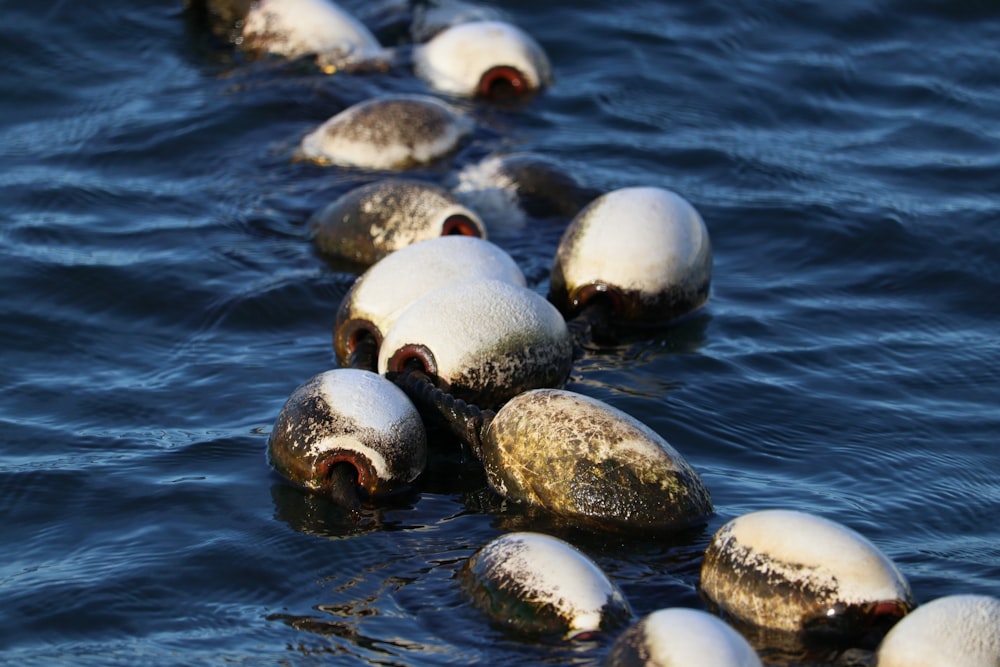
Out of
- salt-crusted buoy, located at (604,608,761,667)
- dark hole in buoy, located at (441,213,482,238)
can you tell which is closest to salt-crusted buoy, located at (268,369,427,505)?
salt-crusted buoy, located at (604,608,761,667)

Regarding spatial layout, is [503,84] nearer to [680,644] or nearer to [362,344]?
[362,344]

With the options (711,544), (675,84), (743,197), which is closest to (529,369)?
(711,544)

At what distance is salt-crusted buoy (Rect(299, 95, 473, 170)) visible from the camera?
912 cm

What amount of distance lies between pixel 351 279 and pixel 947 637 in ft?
14.5

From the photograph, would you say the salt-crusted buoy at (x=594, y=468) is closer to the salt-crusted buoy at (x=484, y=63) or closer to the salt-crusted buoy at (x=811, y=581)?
the salt-crusted buoy at (x=811, y=581)

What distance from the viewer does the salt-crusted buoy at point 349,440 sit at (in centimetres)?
538

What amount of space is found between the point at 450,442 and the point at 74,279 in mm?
2908

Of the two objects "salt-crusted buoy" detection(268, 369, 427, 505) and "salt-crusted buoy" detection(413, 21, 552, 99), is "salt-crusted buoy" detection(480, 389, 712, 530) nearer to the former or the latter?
"salt-crusted buoy" detection(268, 369, 427, 505)

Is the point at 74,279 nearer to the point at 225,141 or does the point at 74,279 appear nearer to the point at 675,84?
the point at 225,141

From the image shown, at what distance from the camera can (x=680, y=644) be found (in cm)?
375

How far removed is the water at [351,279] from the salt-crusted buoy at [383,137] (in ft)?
0.51

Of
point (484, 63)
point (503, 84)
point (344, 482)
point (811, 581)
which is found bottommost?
point (344, 482)

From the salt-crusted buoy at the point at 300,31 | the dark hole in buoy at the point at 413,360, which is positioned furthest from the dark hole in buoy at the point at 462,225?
the salt-crusted buoy at the point at 300,31

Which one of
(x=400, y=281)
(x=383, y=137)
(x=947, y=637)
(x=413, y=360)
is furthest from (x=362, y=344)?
(x=947, y=637)
